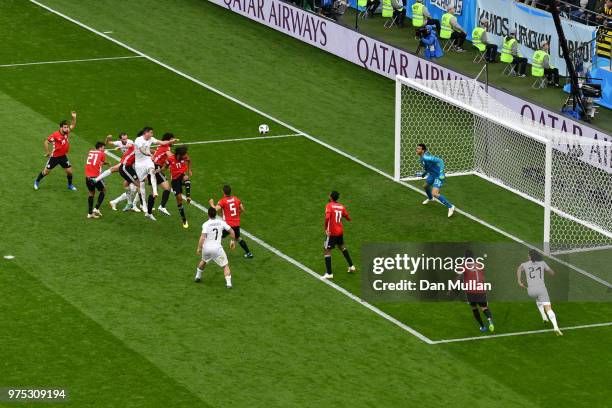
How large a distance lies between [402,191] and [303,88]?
8.31m

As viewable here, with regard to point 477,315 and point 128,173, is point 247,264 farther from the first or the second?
point 477,315

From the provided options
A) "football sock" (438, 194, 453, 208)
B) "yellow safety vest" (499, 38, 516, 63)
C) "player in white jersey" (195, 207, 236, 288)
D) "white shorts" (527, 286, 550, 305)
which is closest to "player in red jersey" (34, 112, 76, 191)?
"player in white jersey" (195, 207, 236, 288)

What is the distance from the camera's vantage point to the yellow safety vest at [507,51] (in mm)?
41625

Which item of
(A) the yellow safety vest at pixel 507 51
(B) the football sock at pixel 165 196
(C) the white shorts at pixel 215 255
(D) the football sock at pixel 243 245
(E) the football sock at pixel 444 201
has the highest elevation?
(A) the yellow safety vest at pixel 507 51

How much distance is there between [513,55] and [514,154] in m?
7.31

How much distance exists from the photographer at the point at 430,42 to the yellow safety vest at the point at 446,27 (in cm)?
113

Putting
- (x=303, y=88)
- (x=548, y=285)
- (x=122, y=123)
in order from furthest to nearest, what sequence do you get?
1. (x=303, y=88)
2. (x=122, y=123)
3. (x=548, y=285)

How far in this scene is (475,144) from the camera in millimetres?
36688

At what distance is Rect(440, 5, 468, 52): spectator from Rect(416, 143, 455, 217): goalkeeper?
1083cm

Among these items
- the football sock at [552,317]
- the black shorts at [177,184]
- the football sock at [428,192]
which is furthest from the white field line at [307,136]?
the black shorts at [177,184]

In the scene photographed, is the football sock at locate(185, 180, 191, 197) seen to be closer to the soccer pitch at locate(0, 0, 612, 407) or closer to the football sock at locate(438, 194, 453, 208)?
the soccer pitch at locate(0, 0, 612, 407)

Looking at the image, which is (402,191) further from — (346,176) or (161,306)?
(161,306)

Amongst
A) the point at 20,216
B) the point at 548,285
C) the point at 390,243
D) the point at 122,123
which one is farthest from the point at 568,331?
the point at 122,123

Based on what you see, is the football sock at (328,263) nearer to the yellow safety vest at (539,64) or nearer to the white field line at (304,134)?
the white field line at (304,134)
